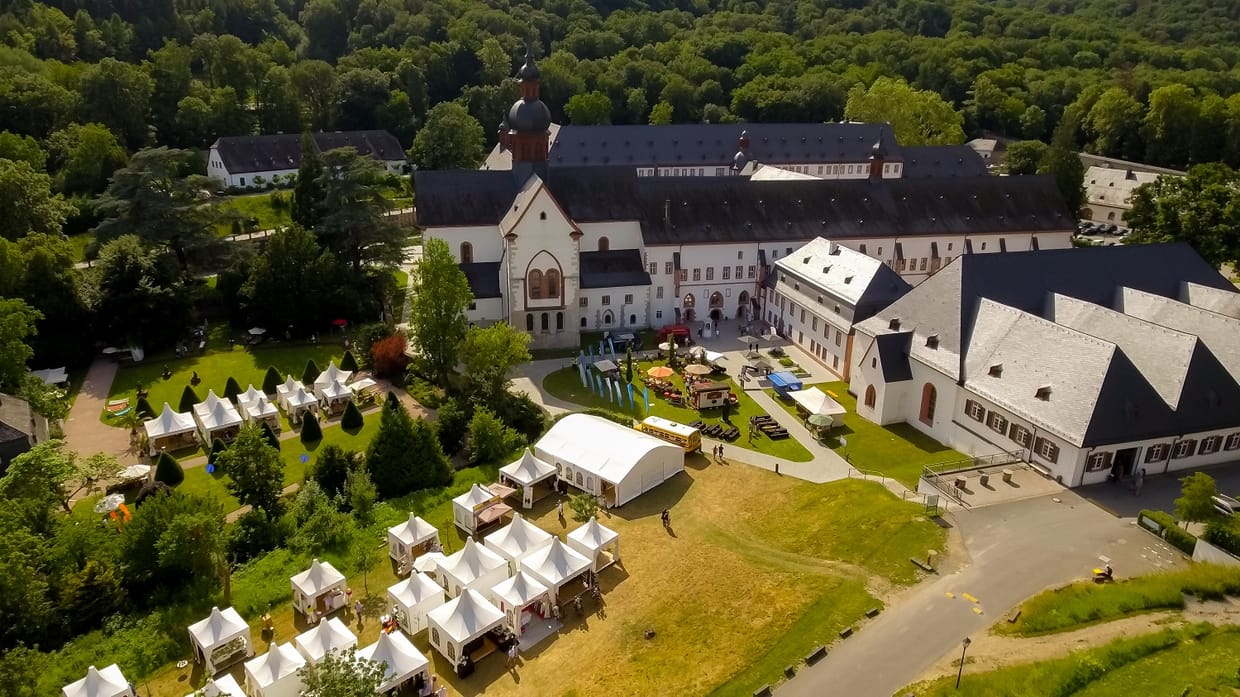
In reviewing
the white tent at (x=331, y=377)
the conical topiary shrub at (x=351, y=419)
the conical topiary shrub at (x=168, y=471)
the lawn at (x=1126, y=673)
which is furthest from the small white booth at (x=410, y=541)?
the lawn at (x=1126, y=673)

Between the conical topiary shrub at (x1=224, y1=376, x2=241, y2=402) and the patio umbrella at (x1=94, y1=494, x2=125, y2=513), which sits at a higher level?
the conical topiary shrub at (x1=224, y1=376, x2=241, y2=402)

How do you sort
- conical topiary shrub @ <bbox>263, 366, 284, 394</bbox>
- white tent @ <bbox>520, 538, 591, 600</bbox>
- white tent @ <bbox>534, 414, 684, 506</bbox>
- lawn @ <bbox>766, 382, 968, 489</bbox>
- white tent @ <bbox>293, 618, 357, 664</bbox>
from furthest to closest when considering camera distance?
conical topiary shrub @ <bbox>263, 366, 284, 394</bbox>
lawn @ <bbox>766, 382, 968, 489</bbox>
white tent @ <bbox>534, 414, 684, 506</bbox>
white tent @ <bbox>520, 538, 591, 600</bbox>
white tent @ <bbox>293, 618, 357, 664</bbox>

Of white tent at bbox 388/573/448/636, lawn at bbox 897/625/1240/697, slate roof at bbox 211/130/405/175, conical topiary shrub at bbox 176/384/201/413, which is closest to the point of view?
lawn at bbox 897/625/1240/697

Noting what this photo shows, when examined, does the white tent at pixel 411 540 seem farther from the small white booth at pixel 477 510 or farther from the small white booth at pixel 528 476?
the small white booth at pixel 528 476

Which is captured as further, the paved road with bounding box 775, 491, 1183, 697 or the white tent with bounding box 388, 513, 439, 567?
the white tent with bounding box 388, 513, 439, 567

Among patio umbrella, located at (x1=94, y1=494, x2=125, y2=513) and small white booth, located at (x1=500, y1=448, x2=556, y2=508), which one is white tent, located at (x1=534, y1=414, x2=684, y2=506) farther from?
patio umbrella, located at (x1=94, y1=494, x2=125, y2=513)

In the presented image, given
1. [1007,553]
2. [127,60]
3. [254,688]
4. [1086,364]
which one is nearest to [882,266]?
[1086,364]

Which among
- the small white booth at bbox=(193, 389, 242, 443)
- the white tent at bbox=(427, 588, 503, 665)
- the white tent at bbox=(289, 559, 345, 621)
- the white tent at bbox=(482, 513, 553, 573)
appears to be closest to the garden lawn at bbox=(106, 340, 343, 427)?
the small white booth at bbox=(193, 389, 242, 443)

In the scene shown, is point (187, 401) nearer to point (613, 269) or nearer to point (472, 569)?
point (472, 569)
